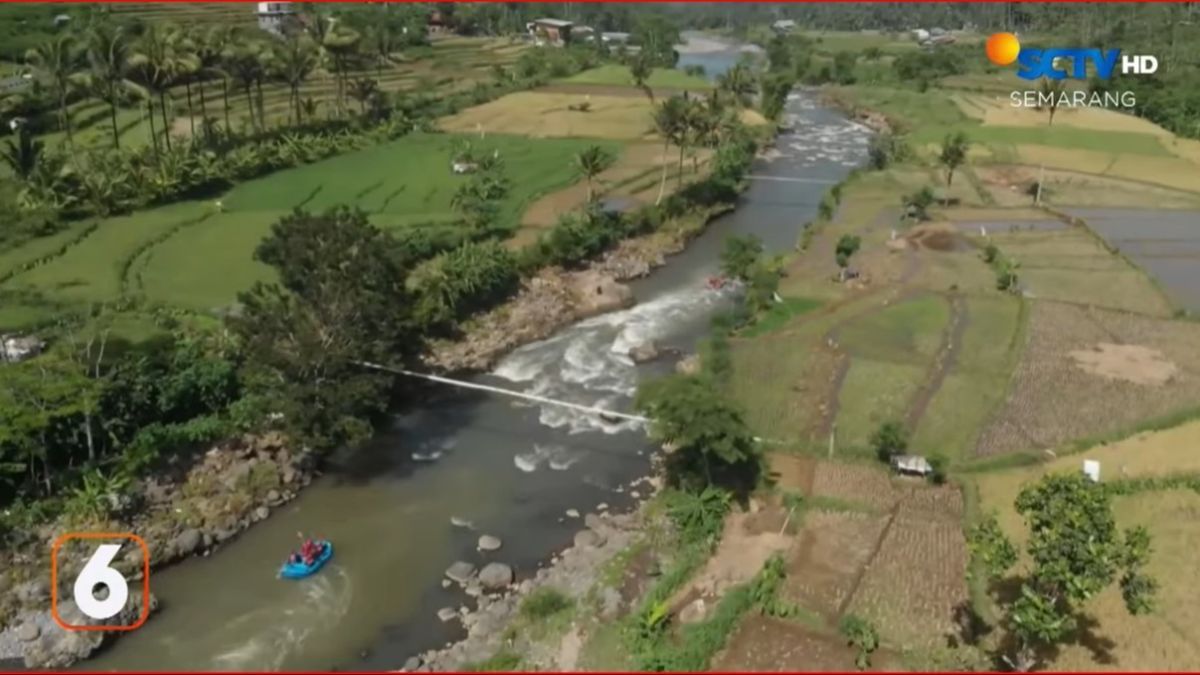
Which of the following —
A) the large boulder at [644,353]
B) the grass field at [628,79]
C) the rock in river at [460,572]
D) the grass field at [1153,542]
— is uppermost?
the grass field at [628,79]

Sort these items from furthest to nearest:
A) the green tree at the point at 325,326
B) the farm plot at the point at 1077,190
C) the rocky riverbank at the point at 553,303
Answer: the farm plot at the point at 1077,190 → the rocky riverbank at the point at 553,303 → the green tree at the point at 325,326

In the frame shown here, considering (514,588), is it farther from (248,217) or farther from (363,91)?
(363,91)

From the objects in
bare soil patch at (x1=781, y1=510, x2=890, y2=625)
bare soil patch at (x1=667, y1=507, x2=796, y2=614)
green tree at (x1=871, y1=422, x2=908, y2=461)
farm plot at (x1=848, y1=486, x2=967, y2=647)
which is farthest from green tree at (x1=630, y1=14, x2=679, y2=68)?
bare soil patch at (x1=667, y1=507, x2=796, y2=614)

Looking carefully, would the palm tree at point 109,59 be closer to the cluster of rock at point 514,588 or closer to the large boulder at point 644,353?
the large boulder at point 644,353

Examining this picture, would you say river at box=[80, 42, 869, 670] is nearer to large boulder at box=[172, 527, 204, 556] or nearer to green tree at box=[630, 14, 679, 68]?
large boulder at box=[172, 527, 204, 556]

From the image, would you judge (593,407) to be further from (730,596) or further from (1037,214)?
(1037,214)

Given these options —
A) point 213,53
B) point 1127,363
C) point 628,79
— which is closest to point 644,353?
point 1127,363

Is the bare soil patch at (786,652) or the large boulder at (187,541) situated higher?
the bare soil patch at (786,652)

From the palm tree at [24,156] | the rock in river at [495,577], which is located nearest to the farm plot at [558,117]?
the palm tree at [24,156]
